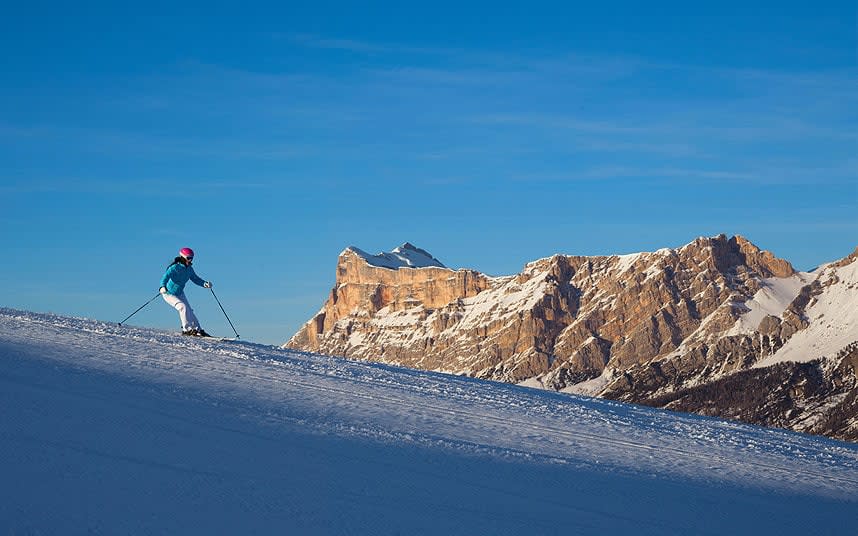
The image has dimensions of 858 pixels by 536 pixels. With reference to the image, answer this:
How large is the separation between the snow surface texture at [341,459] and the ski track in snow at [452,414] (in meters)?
0.08

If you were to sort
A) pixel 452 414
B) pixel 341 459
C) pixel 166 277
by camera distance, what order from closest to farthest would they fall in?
pixel 341 459 → pixel 452 414 → pixel 166 277

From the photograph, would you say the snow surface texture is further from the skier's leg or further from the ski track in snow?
the skier's leg

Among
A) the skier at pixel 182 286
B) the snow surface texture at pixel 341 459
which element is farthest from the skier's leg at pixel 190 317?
the snow surface texture at pixel 341 459

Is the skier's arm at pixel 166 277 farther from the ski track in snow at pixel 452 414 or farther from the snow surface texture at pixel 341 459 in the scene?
the snow surface texture at pixel 341 459

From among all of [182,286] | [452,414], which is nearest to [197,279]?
[182,286]

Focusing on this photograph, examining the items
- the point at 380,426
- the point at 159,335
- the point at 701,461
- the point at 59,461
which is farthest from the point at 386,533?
the point at 159,335

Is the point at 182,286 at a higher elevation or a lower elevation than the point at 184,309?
higher

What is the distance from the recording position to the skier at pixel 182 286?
28562mm

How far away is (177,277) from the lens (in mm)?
28641

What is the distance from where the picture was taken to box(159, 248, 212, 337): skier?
28562 mm

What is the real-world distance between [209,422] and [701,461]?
9435 millimetres

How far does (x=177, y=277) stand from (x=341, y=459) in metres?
14.0

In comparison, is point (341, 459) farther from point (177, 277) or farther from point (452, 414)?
point (177, 277)

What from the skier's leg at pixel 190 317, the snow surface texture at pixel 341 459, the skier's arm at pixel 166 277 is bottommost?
the snow surface texture at pixel 341 459
